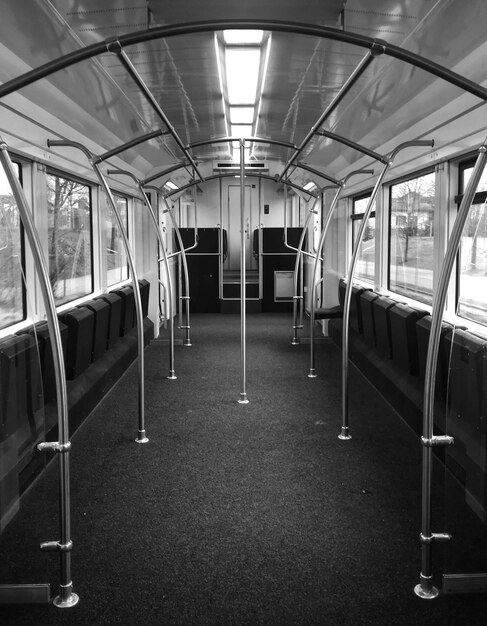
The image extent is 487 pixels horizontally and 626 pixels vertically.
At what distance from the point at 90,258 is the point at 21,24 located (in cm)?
351

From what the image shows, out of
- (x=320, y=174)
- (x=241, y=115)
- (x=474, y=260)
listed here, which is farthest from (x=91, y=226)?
(x=474, y=260)

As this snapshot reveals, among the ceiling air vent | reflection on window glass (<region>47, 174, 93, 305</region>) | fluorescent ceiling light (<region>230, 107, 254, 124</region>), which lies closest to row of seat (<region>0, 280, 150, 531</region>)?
reflection on window glass (<region>47, 174, 93, 305</region>)

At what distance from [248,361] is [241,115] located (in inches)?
106

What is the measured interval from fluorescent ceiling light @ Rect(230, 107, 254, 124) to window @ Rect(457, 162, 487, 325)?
2.30 m

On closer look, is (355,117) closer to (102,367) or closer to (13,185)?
(102,367)

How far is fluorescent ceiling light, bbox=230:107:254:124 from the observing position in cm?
586

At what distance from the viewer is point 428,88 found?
14.2ft

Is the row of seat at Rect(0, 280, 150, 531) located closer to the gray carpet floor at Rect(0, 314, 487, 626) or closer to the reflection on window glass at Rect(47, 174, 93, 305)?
the gray carpet floor at Rect(0, 314, 487, 626)

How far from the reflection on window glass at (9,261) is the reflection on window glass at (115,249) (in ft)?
9.14

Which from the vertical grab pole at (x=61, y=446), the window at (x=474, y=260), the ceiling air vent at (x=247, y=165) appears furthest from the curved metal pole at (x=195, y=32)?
the ceiling air vent at (x=247, y=165)

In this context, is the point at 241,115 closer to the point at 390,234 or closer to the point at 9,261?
the point at 390,234

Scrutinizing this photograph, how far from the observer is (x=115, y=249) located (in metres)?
7.75

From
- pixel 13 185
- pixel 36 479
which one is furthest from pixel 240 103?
pixel 36 479

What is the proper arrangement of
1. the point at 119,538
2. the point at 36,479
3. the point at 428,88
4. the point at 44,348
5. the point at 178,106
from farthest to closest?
the point at 178,106
the point at 428,88
the point at 44,348
the point at 119,538
the point at 36,479
